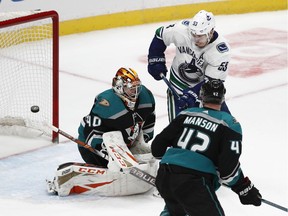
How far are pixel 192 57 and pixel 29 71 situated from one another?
1750 millimetres

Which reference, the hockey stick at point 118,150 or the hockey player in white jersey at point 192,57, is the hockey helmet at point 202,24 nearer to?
the hockey player in white jersey at point 192,57

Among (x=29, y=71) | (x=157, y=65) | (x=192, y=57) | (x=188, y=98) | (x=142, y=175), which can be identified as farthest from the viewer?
(x=29, y=71)

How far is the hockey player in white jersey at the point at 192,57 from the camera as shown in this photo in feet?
14.7

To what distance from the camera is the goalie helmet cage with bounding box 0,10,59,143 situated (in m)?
5.29

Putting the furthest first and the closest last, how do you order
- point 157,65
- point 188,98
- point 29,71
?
1. point 29,71
2. point 157,65
3. point 188,98

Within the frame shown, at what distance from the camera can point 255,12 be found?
8953 millimetres

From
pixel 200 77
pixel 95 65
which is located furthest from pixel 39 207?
pixel 95 65

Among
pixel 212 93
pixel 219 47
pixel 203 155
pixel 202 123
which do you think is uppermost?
pixel 219 47

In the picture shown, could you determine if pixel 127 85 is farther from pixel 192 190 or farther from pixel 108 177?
pixel 192 190

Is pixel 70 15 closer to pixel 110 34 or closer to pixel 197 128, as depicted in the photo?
pixel 110 34

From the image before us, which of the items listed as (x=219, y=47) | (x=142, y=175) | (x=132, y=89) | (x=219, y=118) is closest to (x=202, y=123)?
(x=219, y=118)

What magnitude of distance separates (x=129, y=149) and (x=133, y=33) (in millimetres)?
3629

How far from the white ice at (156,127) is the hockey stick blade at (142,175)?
0.52 ft

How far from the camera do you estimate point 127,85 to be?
4.34 metres
